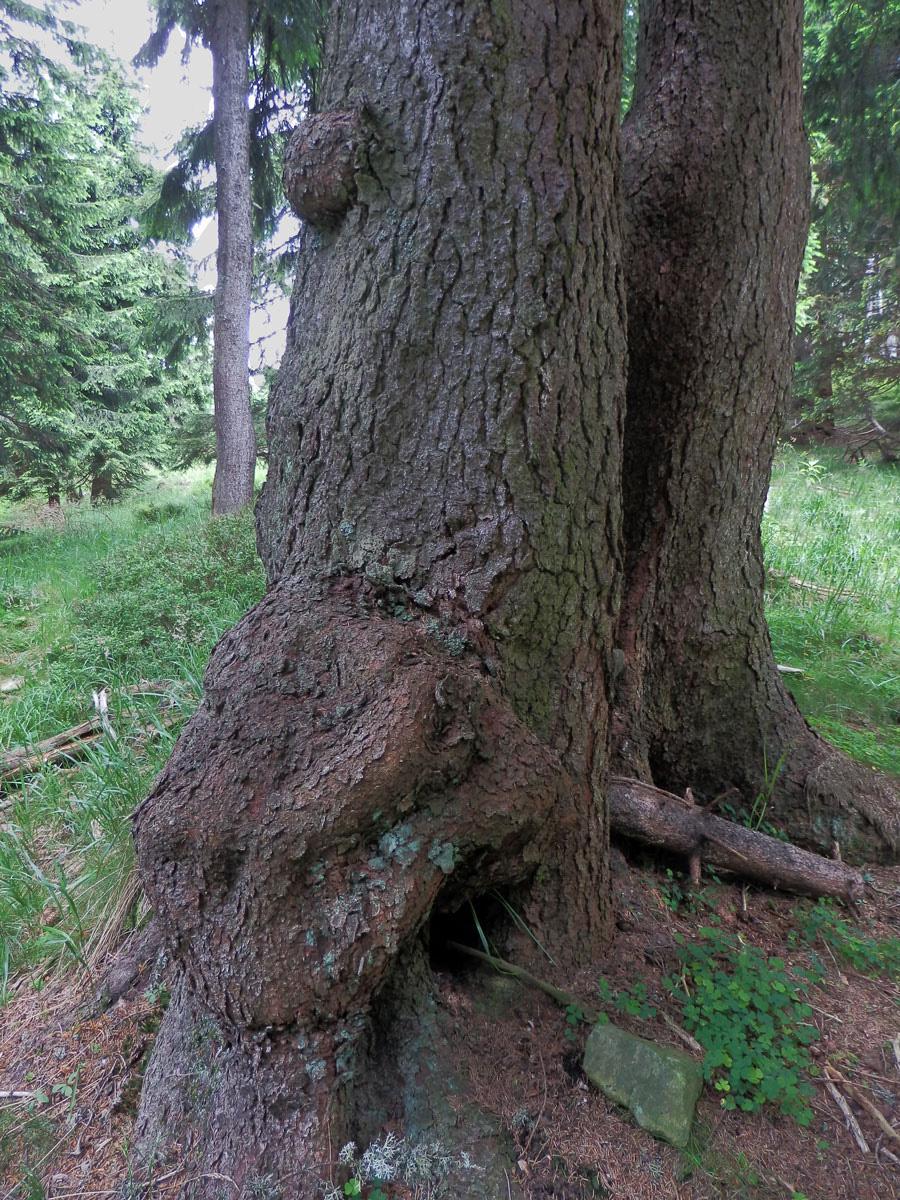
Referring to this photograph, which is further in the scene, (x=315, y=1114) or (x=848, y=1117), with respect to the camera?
(x=848, y=1117)

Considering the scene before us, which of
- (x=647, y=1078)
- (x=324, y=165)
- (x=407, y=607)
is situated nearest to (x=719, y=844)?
(x=647, y=1078)

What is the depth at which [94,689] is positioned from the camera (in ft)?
13.7

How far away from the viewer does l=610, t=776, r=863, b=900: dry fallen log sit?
2.34m

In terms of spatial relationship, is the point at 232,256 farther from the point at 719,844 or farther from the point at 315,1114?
the point at 315,1114

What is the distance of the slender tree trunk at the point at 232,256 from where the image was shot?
798 centimetres

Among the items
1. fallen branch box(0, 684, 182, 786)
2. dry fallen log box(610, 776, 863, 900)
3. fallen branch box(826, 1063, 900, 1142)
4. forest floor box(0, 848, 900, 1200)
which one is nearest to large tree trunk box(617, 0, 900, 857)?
dry fallen log box(610, 776, 863, 900)

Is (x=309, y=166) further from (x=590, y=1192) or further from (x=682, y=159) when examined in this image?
(x=590, y=1192)

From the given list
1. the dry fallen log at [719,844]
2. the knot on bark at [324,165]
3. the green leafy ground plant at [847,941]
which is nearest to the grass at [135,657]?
the dry fallen log at [719,844]

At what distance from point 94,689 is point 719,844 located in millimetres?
3642

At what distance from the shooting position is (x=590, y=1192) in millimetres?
1501

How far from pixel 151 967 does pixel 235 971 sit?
0.83 m

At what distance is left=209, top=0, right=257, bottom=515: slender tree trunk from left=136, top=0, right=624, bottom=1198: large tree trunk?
277 inches

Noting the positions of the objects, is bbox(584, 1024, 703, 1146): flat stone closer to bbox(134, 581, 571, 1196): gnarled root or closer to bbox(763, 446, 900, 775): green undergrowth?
bbox(134, 581, 571, 1196): gnarled root

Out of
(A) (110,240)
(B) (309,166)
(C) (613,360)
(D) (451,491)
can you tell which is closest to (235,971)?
(D) (451,491)
